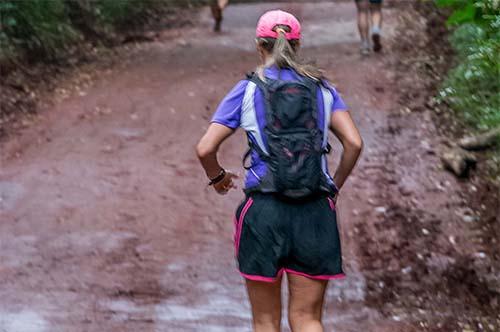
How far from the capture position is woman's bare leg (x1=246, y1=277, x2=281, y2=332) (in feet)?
13.2

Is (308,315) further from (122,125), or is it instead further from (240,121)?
(122,125)

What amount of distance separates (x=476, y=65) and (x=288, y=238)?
2.59m

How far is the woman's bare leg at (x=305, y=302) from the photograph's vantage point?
3.97 meters

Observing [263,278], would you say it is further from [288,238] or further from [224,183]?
[224,183]

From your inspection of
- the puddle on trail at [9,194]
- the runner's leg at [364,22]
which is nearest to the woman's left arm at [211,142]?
the puddle on trail at [9,194]

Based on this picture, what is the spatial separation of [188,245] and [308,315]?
300 centimetres

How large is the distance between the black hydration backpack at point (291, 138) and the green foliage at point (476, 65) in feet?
5.28

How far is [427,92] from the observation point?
1051cm

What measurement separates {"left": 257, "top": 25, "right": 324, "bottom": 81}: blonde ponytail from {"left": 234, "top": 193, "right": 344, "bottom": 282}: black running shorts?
1.94ft

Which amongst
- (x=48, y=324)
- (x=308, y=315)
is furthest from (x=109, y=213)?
(x=308, y=315)

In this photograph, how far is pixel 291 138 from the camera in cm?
377

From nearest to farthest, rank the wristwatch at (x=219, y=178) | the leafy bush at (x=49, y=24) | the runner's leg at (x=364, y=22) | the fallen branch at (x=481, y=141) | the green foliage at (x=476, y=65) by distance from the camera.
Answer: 1. the wristwatch at (x=219, y=178)
2. the green foliage at (x=476, y=65)
3. the fallen branch at (x=481, y=141)
4. the leafy bush at (x=49, y=24)
5. the runner's leg at (x=364, y=22)

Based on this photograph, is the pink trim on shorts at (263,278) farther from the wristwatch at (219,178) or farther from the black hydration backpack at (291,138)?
the wristwatch at (219,178)

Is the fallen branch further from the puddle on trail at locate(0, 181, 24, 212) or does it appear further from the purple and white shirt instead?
the purple and white shirt
